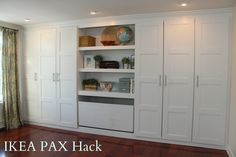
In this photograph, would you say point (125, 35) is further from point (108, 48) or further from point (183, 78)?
point (183, 78)

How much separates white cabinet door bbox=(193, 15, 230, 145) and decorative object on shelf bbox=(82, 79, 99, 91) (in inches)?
77.2

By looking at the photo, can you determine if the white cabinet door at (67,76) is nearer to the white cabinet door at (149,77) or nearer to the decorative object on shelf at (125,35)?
the decorative object on shelf at (125,35)

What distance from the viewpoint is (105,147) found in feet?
11.0

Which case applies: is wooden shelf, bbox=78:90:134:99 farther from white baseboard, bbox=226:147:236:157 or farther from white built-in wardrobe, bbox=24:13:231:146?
white baseboard, bbox=226:147:236:157

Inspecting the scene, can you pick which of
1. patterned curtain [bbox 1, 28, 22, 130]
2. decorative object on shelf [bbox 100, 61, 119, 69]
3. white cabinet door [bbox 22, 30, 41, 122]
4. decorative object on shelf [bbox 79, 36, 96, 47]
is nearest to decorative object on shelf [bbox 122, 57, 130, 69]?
decorative object on shelf [bbox 100, 61, 119, 69]

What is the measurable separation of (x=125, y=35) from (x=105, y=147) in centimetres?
206

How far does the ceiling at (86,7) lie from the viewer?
2.87 m

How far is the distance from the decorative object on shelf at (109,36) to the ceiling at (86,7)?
0.51m

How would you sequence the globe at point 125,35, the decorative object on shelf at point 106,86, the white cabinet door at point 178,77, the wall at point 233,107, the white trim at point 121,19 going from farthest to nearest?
1. the decorative object on shelf at point 106,86
2. the globe at point 125,35
3. the white cabinet door at point 178,77
4. the white trim at point 121,19
5. the wall at point 233,107

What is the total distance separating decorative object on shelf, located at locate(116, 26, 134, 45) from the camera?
12.5 ft

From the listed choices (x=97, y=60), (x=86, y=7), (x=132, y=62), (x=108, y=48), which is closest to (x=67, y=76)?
(x=97, y=60)

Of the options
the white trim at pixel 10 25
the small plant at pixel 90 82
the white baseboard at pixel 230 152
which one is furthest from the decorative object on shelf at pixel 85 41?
the white baseboard at pixel 230 152

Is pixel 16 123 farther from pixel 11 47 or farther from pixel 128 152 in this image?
pixel 128 152

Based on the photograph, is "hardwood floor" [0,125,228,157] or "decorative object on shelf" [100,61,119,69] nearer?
"hardwood floor" [0,125,228,157]
